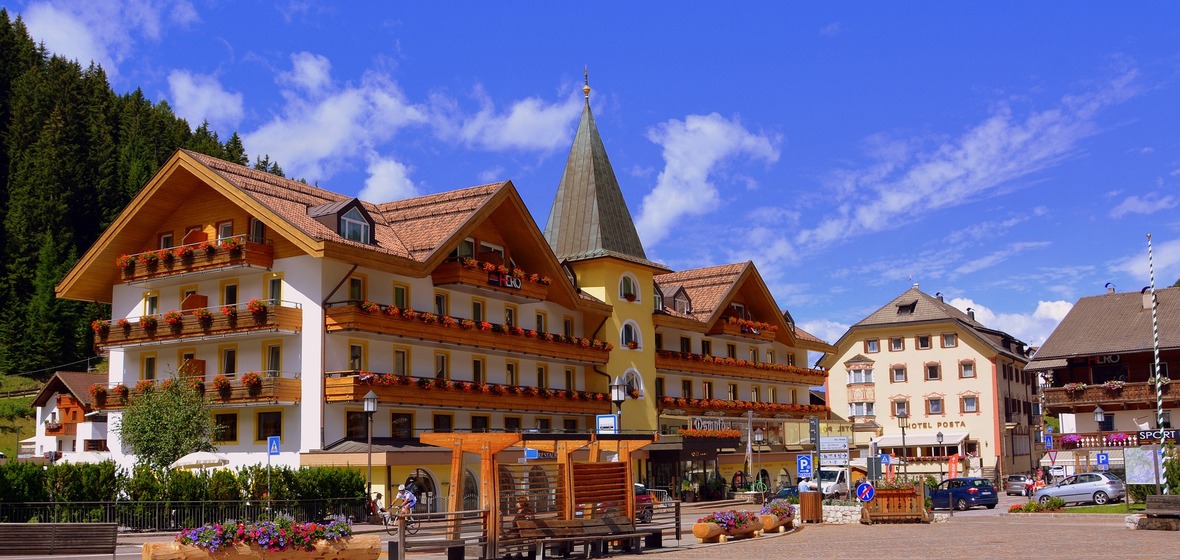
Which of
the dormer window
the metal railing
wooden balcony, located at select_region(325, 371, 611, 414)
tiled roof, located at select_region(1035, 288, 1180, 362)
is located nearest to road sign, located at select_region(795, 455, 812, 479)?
the metal railing

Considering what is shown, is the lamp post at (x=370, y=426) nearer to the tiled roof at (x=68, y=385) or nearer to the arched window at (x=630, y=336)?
the arched window at (x=630, y=336)

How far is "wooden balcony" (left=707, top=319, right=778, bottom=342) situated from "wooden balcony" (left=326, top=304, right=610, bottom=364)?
11388 millimetres

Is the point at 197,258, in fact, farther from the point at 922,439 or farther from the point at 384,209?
the point at 922,439

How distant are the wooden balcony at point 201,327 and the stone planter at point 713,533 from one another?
1986 centimetres

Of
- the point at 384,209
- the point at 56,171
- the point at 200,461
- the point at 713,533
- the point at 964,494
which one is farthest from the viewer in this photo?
the point at 56,171

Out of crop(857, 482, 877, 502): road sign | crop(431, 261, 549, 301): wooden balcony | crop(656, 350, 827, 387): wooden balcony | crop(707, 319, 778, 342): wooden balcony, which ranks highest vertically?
crop(431, 261, 549, 301): wooden balcony

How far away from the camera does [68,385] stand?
81.2 metres

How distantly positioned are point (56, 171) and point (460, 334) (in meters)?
75.0

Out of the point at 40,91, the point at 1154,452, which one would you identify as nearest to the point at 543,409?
the point at 1154,452

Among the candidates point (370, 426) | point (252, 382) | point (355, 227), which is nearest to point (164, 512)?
point (370, 426)

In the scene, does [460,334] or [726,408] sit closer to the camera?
[460,334]

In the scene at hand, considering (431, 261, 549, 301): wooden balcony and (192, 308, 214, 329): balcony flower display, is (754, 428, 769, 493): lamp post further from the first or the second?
(192, 308, 214, 329): balcony flower display

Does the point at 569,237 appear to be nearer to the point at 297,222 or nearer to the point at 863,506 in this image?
the point at 297,222

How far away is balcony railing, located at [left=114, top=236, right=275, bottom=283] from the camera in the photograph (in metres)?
45.5
